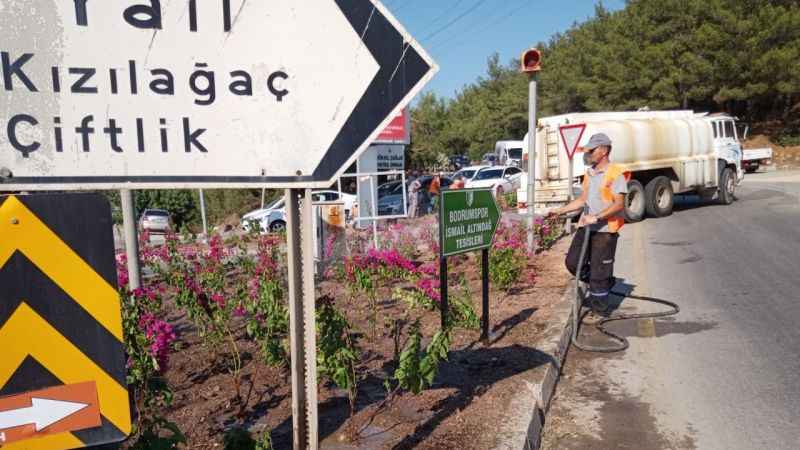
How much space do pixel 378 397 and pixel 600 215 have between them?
9.34 feet

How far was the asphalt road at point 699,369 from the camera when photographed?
3.81m

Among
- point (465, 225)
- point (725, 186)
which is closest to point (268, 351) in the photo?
point (465, 225)

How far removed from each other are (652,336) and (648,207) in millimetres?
10511

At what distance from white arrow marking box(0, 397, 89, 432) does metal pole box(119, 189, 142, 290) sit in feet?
10.7

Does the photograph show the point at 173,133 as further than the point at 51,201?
Yes

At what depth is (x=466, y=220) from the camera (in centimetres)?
489

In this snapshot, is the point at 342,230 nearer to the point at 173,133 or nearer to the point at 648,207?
the point at 173,133

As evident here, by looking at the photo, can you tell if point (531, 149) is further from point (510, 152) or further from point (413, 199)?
point (510, 152)

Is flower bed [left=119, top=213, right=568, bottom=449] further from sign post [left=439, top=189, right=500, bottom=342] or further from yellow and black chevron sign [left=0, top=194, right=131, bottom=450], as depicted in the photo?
yellow and black chevron sign [left=0, top=194, right=131, bottom=450]

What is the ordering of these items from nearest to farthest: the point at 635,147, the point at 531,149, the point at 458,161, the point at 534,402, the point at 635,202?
the point at 534,402 < the point at 531,149 < the point at 635,147 < the point at 635,202 < the point at 458,161

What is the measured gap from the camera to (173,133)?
6.93ft

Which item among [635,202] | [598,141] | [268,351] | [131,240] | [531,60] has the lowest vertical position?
[268,351]

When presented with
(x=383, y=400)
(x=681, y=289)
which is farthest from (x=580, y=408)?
(x=681, y=289)

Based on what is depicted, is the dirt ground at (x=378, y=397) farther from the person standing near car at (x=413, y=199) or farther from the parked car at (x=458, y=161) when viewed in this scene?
the parked car at (x=458, y=161)
